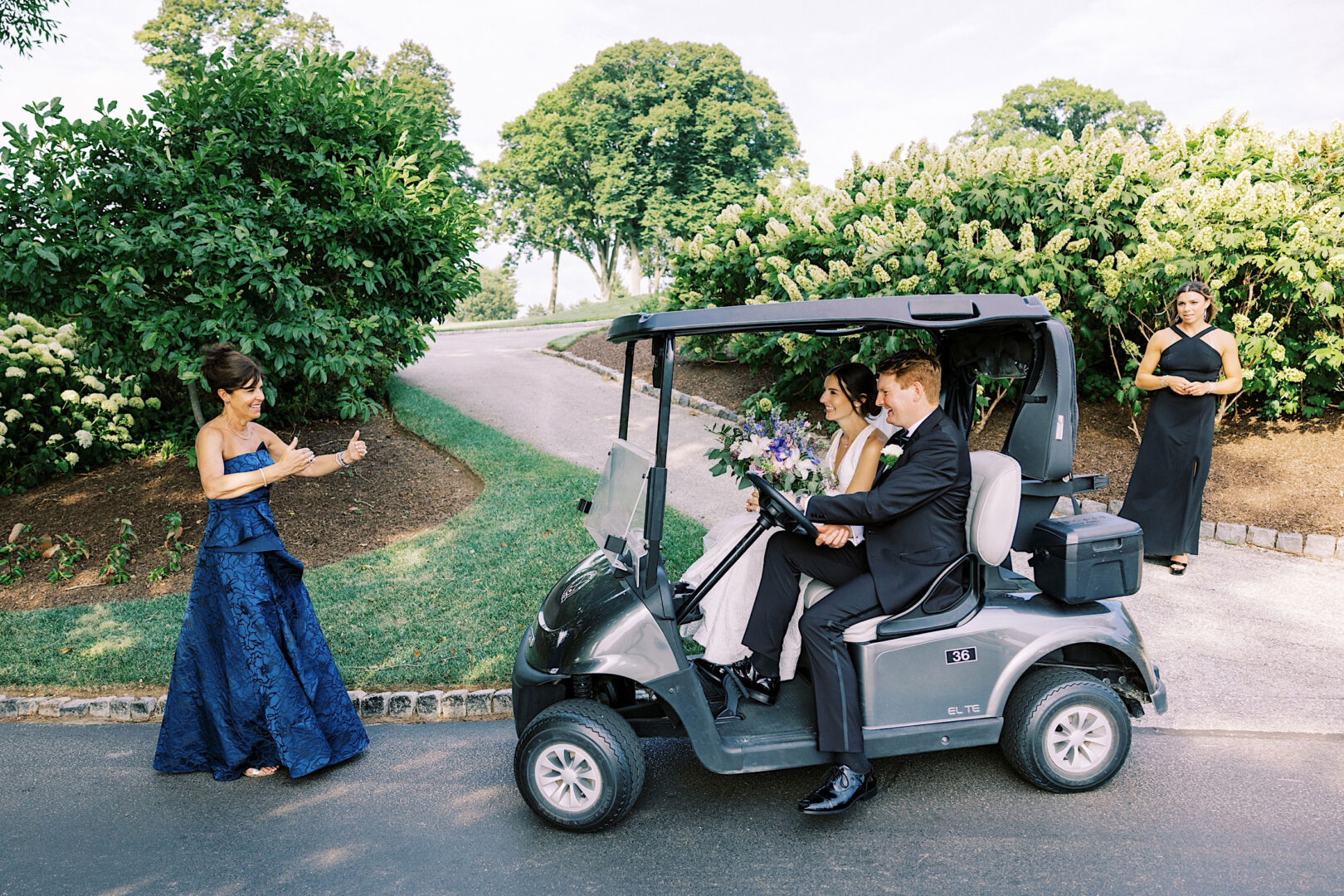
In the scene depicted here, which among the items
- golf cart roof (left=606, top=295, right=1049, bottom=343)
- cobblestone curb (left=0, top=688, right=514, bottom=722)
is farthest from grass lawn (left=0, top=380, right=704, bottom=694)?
golf cart roof (left=606, top=295, right=1049, bottom=343)

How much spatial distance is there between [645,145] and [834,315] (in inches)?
1348

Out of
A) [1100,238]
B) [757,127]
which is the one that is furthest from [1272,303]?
[757,127]

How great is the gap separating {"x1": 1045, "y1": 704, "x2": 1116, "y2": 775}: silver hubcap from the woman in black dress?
2.95 metres

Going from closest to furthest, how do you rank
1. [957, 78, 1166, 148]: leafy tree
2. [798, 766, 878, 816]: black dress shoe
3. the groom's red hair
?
[798, 766, 878, 816]: black dress shoe
the groom's red hair
[957, 78, 1166, 148]: leafy tree

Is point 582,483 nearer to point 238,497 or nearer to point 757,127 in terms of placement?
point 238,497

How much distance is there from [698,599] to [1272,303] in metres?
6.76

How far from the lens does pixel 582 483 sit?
7492mm

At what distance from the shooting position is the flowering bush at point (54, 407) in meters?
7.75

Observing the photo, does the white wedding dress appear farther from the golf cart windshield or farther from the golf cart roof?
the golf cart roof

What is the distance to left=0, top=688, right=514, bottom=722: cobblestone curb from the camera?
4.12m

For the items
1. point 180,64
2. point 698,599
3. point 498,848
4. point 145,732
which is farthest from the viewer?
point 180,64

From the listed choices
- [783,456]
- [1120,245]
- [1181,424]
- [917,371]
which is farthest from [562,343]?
[917,371]

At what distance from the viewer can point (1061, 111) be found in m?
45.0

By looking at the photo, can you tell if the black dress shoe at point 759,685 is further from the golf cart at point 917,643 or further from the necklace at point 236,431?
the necklace at point 236,431
